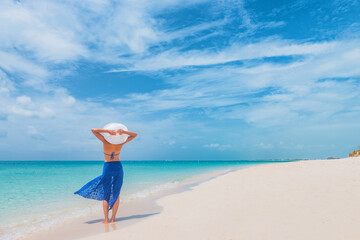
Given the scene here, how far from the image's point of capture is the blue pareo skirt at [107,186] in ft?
20.1

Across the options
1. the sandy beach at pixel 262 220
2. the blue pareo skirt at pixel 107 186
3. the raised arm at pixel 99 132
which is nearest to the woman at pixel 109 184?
the blue pareo skirt at pixel 107 186

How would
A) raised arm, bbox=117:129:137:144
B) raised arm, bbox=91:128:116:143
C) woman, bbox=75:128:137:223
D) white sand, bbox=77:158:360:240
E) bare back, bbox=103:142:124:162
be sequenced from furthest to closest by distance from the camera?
woman, bbox=75:128:137:223
bare back, bbox=103:142:124:162
raised arm, bbox=117:129:137:144
raised arm, bbox=91:128:116:143
white sand, bbox=77:158:360:240

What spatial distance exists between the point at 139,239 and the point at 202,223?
4.35 feet

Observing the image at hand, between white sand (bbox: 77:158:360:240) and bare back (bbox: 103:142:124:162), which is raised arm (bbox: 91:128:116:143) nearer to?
bare back (bbox: 103:142:124:162)

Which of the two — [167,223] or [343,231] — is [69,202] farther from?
[343,231]

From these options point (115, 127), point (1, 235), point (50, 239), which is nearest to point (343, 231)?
point (115, 127)

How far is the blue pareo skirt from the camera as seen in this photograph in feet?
20.1

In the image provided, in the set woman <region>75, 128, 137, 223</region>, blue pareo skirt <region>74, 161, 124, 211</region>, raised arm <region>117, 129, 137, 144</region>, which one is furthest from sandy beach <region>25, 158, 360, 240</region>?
raised arm <region>117, 129, 137, 144</region>

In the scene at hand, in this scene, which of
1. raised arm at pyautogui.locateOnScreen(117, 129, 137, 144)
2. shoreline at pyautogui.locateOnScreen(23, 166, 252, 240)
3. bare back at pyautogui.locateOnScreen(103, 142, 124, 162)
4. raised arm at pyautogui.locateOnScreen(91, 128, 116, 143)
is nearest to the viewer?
shoreline at pyautogui.locateOnScreen(23, 166, 252, 240)

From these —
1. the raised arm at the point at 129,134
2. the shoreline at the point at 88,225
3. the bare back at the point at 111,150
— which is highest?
the raised arm at the point at 129,134

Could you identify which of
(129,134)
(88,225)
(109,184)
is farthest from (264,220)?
(88,225)

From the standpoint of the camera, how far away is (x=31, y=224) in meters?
6.61

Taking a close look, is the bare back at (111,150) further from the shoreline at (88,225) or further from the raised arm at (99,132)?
the shoreline at (88,225)

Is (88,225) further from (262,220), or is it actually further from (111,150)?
(262,220)
